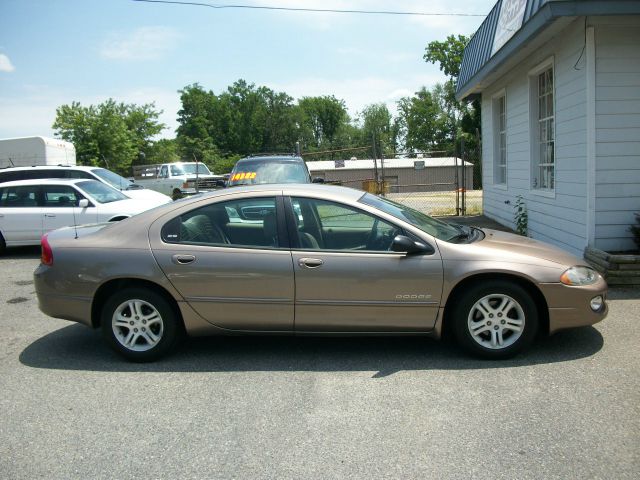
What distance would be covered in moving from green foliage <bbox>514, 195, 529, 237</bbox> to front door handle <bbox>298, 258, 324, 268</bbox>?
725 cm

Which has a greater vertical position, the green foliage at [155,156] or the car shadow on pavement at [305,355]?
the green foliage at [155,156]

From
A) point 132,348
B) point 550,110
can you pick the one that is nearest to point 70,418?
point 132,348

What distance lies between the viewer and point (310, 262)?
4754 mm

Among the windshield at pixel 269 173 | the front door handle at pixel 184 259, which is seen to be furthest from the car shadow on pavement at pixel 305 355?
the windshield at pixel 269 173

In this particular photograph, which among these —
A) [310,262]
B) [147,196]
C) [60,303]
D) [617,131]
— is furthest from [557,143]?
[147,196]

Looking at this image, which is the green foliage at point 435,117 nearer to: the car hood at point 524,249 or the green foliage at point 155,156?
the green foliage at point 155,156

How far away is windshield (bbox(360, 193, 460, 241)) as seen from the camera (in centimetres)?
501

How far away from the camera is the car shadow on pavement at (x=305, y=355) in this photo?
4.78 m

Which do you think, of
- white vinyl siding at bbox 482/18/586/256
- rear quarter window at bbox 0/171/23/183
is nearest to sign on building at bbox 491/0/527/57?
white vinyl siding at bbox 482/18/586/256

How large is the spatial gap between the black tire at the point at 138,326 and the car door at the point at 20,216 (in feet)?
24.2

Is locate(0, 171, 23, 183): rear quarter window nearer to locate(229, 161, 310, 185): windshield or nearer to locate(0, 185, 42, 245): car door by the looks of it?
locate(0, 185, 42, 245): car door

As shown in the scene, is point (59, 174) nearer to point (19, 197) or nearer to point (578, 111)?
point (19, 197)

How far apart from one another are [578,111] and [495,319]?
4629 mm

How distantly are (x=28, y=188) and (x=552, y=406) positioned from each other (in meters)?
10.7
